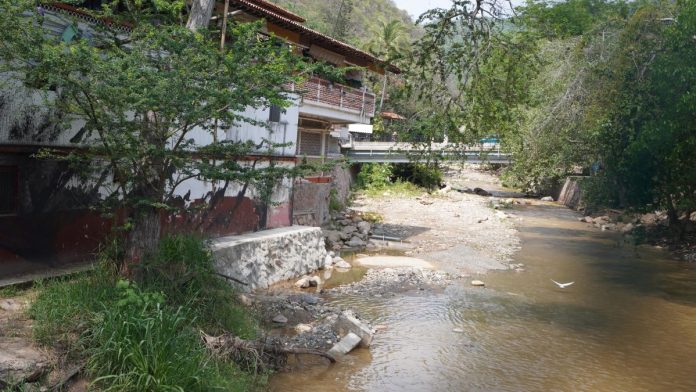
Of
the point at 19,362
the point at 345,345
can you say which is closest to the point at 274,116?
the point at 345,345

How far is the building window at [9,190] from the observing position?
907 centimetres

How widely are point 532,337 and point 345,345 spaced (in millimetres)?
3850

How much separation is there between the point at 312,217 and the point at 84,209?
8.66 metres

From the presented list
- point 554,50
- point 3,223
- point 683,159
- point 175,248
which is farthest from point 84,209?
point 554,50

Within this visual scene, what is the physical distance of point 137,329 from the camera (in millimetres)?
6684

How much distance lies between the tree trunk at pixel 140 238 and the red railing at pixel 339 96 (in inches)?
453

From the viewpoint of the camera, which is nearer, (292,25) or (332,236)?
(332,236)

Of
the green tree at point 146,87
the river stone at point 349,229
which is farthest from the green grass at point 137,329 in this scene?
the river stone at point 349,229

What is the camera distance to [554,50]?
24766 millimetres

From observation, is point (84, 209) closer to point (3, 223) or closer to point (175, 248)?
point (3, 223)

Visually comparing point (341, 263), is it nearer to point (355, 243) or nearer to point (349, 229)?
point (355, 243)

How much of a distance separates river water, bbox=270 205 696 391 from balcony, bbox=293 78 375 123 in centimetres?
894

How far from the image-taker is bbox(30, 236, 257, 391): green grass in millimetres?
6457

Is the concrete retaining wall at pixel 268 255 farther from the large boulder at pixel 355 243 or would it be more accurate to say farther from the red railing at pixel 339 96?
the red railing at pixel 339 96
